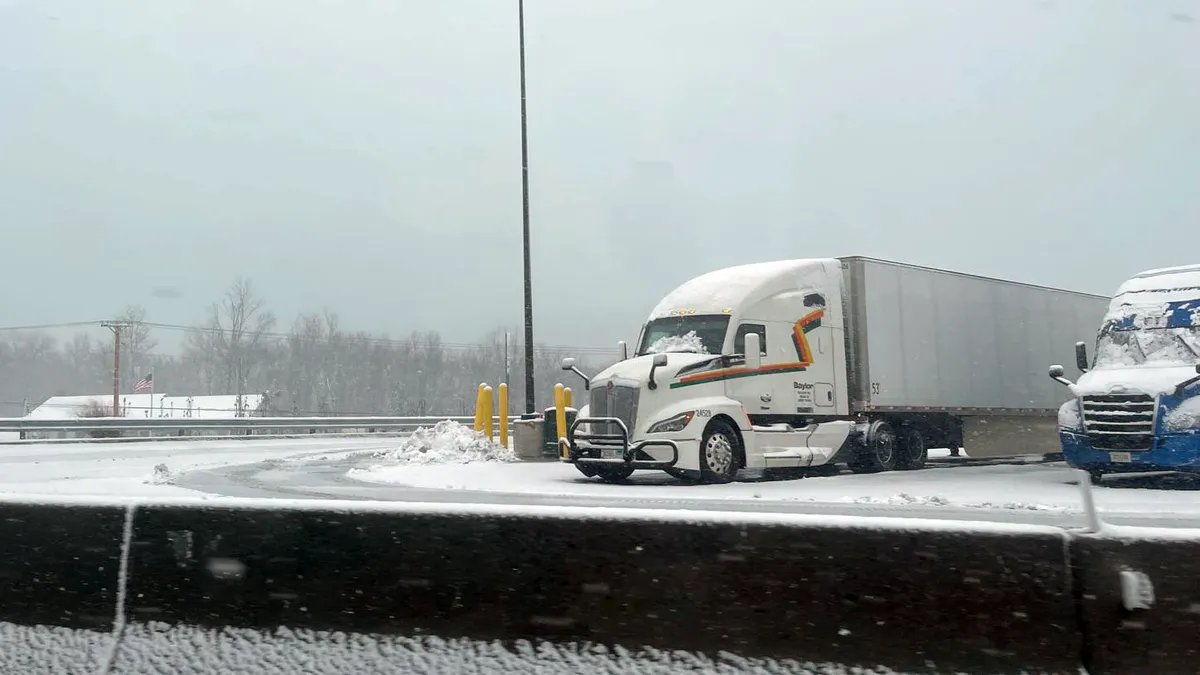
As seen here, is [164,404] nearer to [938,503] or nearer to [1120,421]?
[938,503]

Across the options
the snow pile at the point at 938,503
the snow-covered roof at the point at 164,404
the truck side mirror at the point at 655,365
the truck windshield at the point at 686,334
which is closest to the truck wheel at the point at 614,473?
the truck side mirror at the point at 655,365

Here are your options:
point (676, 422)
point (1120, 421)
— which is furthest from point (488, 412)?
point (1120, 421)

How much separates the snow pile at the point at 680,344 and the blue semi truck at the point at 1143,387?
510 centimetres

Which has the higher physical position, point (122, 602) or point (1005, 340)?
point (1005, 340)

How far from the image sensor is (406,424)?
41344 millimetres

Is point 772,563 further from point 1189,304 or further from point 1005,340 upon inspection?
point 1005,340

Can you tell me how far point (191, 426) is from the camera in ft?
107

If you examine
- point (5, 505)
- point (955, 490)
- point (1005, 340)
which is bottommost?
point (955, 490)

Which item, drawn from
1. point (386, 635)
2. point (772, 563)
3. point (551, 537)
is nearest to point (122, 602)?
point (386, 635)

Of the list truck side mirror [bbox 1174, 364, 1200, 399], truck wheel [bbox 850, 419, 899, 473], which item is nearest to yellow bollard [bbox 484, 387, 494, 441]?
truck wheel [bbox 850, 419, 899, 473]

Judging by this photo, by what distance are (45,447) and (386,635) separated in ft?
86.1

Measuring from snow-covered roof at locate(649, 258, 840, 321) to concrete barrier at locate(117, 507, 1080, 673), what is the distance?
12.5 m

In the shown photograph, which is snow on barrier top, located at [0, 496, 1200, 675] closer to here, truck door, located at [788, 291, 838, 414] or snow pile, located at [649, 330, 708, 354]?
snow pile, located at [649, 330, 708, 354]

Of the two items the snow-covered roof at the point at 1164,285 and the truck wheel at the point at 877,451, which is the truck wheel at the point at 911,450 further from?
the snow-covered roof at the point at 1164,285
